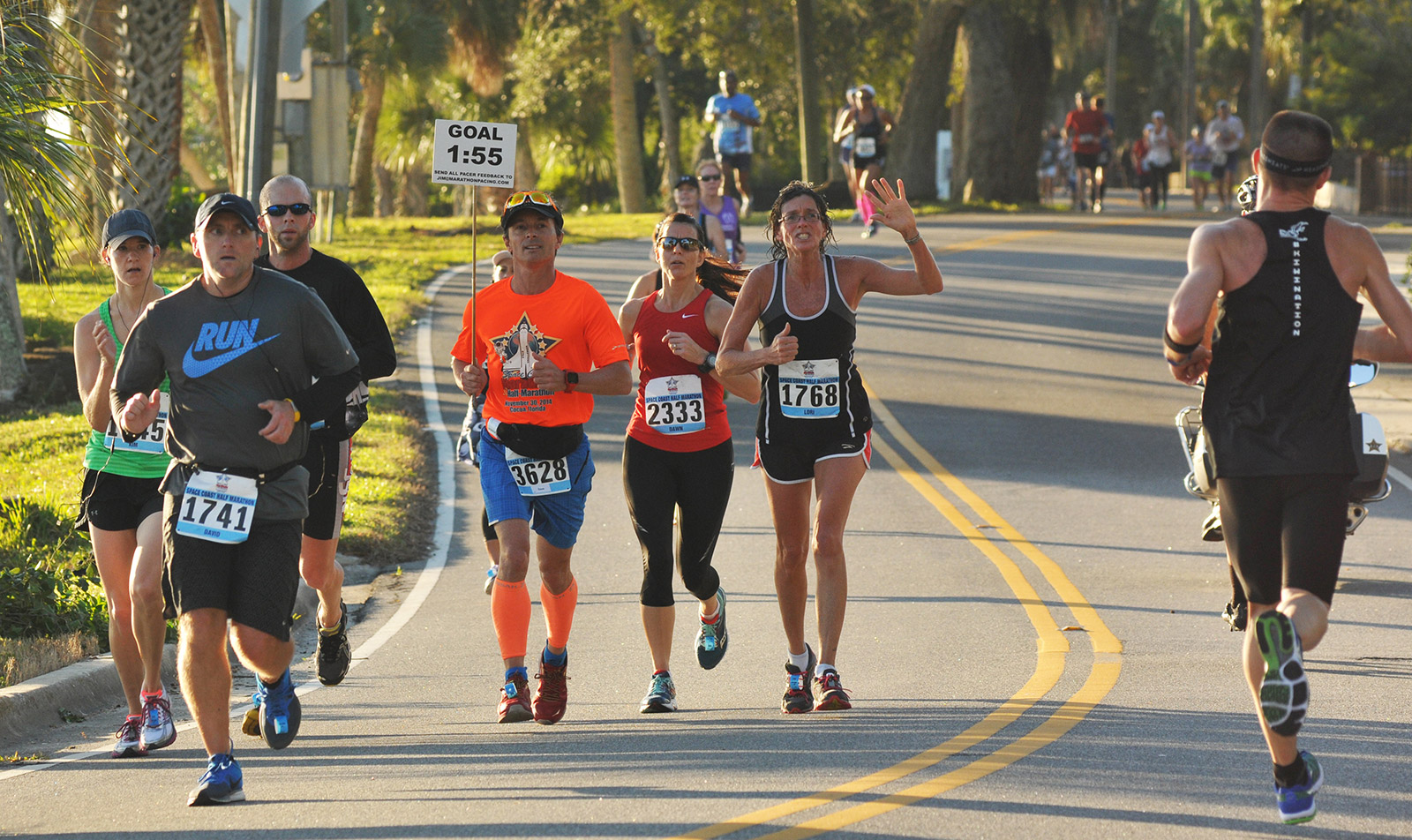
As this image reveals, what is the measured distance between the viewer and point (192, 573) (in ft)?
19.3

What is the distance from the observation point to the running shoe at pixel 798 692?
23.8ft

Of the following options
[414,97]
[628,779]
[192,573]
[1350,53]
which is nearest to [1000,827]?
[628,779]

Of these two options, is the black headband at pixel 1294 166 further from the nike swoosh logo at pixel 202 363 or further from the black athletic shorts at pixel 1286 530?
the nike swoosh logo at pixel 202 363

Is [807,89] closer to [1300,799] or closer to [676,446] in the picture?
[676,446]

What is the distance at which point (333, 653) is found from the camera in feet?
26.3

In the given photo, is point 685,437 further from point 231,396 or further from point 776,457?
point 231,396

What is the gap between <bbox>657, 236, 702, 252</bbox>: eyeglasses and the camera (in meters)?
7.57

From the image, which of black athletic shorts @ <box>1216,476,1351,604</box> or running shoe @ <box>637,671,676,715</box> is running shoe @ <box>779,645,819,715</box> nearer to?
running shoe @ <box>637,671,676,715</box>

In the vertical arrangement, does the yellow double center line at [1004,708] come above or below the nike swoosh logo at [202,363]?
below

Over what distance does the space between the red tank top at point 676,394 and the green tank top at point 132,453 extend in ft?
6.22

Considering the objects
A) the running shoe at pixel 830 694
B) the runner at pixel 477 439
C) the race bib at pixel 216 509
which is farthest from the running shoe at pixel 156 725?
the running shoe at pixel 830 694

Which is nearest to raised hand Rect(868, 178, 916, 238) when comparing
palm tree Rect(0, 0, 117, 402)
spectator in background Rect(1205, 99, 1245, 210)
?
palm tree Rect(0, 0, 117, 402)

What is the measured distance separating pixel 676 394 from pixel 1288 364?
110 inches

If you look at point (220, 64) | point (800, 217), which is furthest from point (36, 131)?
point (220, 64)
